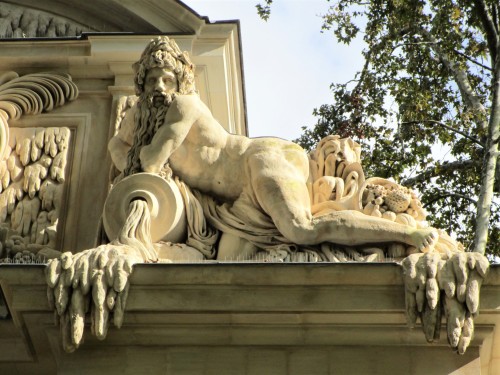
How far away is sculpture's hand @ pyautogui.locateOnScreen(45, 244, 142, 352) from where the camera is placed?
37.9 ft

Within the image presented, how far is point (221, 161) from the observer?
1327 cm

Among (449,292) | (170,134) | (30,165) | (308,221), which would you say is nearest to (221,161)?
(170,134)

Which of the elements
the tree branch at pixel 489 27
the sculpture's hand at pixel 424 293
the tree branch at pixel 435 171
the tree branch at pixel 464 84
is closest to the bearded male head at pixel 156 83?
the sculpture's hand at pixel 424 293

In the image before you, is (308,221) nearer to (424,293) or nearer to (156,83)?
(424,293)

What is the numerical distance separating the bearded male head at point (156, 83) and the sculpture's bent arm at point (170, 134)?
97 millimetres

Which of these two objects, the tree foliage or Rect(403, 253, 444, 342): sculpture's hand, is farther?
the tree foliage

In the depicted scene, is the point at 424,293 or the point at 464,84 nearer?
the point at 424,293

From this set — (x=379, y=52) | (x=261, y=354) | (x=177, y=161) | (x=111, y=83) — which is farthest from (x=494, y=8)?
(x=261, y=354)

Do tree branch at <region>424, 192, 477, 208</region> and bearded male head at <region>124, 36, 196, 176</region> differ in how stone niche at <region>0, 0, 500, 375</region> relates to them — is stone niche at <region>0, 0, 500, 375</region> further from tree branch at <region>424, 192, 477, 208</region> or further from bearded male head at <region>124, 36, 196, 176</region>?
tree branch at <region>424, 192, 477, 208</region>

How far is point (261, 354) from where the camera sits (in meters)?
12.0

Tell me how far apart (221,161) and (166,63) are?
3.19 feet

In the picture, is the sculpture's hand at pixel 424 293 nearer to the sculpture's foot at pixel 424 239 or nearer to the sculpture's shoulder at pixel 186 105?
the sculpture's foot at pixel 424 239

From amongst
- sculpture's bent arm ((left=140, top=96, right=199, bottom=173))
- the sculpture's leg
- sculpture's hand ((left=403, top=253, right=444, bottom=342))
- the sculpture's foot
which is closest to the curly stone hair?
sculpture's bent arm ((left=140, top=96, right=199, bottom=173))

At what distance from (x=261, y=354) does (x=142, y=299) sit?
977 millimetres
